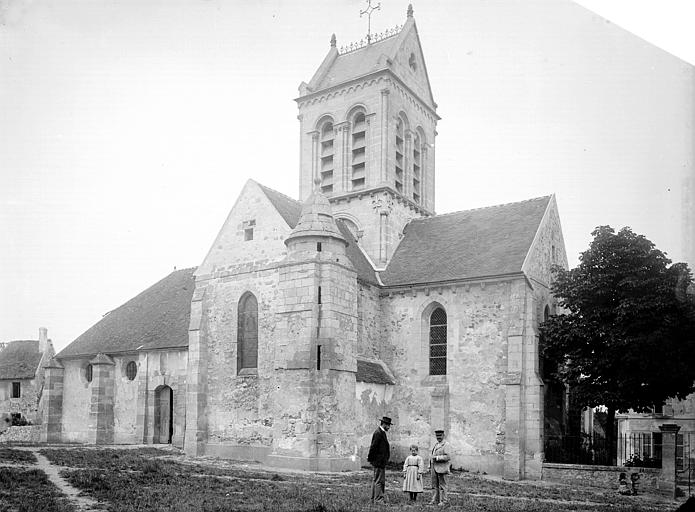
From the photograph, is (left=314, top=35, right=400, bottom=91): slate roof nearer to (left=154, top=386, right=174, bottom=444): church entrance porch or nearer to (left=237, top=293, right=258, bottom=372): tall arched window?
(left=237, top=293, right=258, bottom=372): tall arched window

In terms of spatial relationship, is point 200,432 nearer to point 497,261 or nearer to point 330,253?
point 330,253

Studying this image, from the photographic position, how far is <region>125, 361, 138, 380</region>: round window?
33.3m

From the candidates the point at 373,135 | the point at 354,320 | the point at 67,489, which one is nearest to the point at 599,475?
the point at 354,320

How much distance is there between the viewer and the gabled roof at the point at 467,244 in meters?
25.3

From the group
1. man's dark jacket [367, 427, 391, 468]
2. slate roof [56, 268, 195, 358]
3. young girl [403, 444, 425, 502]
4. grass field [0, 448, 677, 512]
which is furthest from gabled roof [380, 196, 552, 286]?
slate roof [56, 268, 195, 358]

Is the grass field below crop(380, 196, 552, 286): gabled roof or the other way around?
below

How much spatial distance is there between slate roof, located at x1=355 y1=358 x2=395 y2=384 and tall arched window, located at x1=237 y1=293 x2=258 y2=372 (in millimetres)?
3769

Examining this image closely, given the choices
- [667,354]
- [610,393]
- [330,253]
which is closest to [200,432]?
[330,253]

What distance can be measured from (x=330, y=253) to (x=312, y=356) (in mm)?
3545

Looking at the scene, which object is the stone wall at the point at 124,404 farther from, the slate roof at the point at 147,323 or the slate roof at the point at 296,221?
the slate roof at the point at 296,221

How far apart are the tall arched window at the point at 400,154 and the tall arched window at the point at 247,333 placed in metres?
9.49

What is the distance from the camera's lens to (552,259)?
1073 inches

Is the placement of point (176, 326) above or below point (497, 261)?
below

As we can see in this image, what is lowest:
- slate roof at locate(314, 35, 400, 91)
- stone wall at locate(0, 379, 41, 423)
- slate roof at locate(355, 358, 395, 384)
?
stone wall at locate(0, 379, 41, 423)
